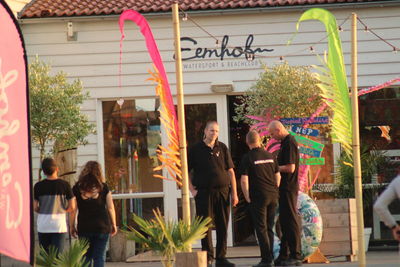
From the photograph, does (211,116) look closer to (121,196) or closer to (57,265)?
(121,196)

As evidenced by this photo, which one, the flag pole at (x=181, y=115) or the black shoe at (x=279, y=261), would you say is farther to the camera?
→ the black shoe at (x=279, y=261)

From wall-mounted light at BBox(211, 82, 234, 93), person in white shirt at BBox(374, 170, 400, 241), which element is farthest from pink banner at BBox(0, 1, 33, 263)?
wall-mounted light at BBox(211, 82, 234, 93)

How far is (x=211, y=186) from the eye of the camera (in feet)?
45.3

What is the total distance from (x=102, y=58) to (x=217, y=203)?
602cm

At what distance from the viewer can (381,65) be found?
1842 cm

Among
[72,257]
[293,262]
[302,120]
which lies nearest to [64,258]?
[72,257]

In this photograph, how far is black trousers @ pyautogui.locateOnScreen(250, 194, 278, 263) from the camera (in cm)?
1398

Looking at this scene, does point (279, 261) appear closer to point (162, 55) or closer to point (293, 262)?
point (293, 262)

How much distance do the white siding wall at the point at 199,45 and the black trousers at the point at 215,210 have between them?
5.07m

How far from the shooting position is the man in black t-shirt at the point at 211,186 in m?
13.8

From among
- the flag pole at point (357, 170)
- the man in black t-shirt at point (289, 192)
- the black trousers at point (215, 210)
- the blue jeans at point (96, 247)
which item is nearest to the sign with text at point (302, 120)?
the man in black t-shirt at point (289, 192)

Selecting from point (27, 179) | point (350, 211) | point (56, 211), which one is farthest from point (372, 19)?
point (27, 179)

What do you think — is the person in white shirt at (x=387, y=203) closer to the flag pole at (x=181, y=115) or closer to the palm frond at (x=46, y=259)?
the flag pole at (x=181, y=115)

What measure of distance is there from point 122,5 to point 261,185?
21.1ft
